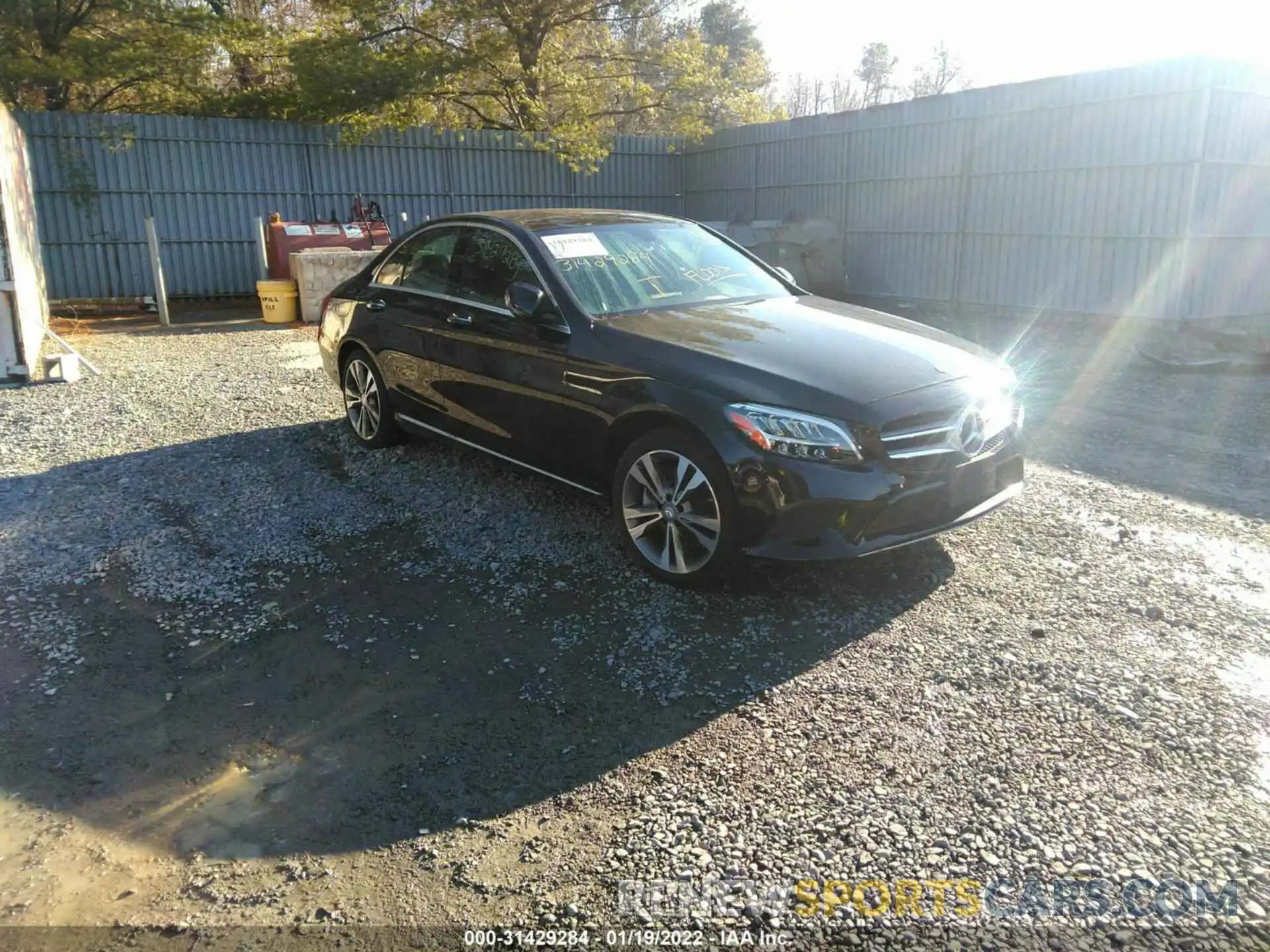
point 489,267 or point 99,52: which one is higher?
point 99,52

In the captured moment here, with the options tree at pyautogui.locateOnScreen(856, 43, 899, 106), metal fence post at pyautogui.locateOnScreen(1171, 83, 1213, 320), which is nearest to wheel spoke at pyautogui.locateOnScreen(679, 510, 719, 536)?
metal fence post at pyautogui.locateOnScreen(1171, 83, 1213, 320)

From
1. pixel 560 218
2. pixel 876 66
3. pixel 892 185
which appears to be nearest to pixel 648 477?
pixel 560 218

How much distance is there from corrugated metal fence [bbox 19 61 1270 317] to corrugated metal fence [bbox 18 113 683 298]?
1.2 inches

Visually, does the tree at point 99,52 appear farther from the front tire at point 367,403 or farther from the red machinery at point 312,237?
the front tire at point 367,403

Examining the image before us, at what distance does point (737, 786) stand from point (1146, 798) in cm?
121

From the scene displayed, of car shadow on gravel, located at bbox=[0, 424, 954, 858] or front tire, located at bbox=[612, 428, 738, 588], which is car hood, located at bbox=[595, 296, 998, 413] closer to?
front tire, located at bbox=[612, 428, 738, 588]

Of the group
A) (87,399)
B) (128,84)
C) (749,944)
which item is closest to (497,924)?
(749,944)

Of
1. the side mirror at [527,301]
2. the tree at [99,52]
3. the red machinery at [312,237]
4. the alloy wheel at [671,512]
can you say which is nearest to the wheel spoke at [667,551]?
the alloy wheel at [671,512]

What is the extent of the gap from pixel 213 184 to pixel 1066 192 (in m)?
13.6

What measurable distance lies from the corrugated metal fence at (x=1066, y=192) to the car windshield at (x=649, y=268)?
8838 millimetres

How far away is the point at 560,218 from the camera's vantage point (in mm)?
5371

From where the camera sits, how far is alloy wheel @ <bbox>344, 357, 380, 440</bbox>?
6.29m

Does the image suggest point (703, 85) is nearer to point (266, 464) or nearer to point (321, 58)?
Answer: point (321, 58)

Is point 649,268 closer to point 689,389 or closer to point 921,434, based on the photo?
point 689,389
